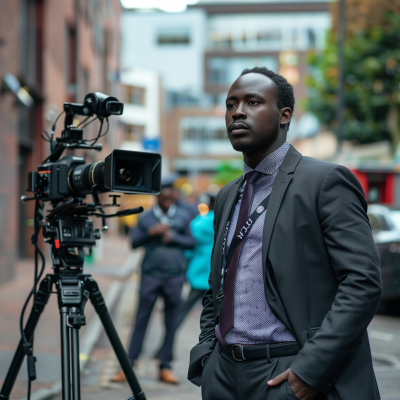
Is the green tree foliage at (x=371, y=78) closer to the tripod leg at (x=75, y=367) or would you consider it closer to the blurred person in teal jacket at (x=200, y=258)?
the blurred person in teal jacket at (x=200, y=258)

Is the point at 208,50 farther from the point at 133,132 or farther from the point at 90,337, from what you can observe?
the point at 90,337

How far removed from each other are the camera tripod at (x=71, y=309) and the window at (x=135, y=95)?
170 ft


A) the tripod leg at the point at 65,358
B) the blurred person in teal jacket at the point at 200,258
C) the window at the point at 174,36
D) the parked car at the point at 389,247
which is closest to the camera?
the tripod leg at the point at 65,358

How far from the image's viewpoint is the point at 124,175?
2.93m

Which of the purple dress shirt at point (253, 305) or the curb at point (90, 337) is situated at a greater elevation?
the purple dress shirt at point (253, 305)

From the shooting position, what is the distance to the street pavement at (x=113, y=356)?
504cm

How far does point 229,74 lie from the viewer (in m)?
65.4

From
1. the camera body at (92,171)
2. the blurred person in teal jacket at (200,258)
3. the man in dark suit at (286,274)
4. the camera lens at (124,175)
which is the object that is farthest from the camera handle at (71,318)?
the blurred person in teal jacket at (200,258)

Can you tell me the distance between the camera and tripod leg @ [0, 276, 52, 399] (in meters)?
3.24

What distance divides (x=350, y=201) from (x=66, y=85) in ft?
54.4

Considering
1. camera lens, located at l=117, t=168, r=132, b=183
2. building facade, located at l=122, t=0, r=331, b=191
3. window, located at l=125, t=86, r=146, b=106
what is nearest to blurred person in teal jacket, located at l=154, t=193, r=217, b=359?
camera lens, located at l=117, t=168, r=132, b=183

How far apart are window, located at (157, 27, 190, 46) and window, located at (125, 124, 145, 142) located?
15.4 meters

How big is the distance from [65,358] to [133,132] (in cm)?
5248

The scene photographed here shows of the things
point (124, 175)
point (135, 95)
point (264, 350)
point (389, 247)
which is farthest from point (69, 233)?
point (135, 95)
